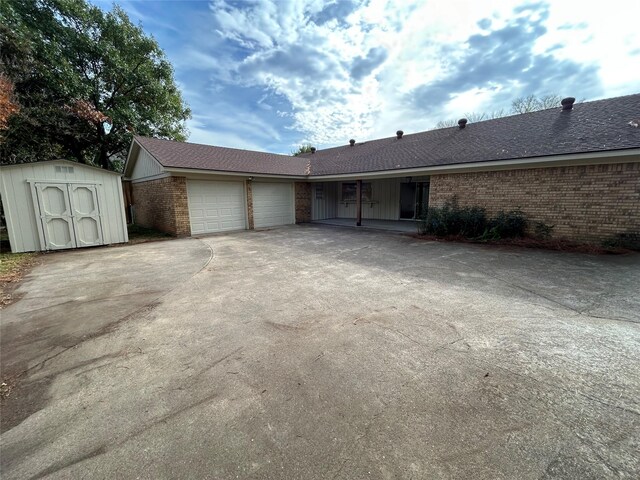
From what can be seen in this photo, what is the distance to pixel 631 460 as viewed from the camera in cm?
153

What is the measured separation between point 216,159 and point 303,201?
5011mm

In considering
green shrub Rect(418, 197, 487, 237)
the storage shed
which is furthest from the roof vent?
the storage shed

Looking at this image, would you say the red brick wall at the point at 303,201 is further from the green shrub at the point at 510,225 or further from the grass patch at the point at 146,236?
the green shrub at the point at 510,225

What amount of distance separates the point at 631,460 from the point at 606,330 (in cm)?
214

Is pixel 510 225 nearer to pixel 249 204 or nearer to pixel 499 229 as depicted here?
pixel 499 229

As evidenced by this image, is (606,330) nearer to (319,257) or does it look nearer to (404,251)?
(404,251)

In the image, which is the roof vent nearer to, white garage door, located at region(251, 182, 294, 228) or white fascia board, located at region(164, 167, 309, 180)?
white fascia board, located at region(164, 167, 309, 180)

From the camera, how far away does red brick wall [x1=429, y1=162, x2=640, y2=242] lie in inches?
270

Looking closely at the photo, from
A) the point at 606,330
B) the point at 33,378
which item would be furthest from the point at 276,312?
Answer: the point at 606,330

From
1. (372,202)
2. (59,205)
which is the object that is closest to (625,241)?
(372,202)

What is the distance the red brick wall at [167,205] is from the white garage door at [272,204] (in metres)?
3.22

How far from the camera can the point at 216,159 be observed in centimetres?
1216

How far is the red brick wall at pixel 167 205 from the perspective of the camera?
10.3 m

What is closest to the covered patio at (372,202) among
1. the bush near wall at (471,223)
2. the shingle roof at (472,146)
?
the shingle roof at (472,146)
